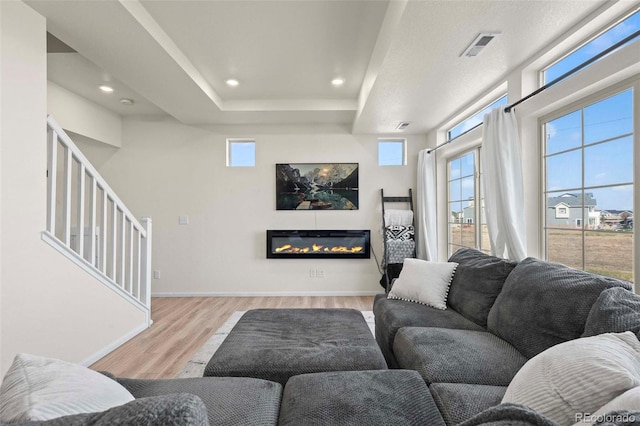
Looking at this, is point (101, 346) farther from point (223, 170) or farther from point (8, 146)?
point (223, 170)

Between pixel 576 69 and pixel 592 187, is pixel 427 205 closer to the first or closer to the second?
pixel 592 187

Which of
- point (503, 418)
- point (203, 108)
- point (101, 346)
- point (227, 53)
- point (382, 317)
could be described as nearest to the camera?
point (503, 418)

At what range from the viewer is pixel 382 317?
2.20 m

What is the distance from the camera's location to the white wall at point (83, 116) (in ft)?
11.3

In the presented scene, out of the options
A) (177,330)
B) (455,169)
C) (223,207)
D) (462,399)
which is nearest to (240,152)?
(223,207)

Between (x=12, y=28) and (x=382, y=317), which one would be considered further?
(x=382, y=317)

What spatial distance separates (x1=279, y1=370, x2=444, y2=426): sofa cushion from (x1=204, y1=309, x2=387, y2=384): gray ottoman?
0.55 ft

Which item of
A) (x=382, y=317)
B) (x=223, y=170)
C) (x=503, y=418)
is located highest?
(x=223, y=170)

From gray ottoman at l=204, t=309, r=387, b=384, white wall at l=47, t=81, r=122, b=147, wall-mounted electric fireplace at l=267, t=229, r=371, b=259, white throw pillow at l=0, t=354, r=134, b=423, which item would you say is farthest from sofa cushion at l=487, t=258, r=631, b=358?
white wall at l=47, t=81, r=122, b=147

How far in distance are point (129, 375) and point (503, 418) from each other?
8.49 feet

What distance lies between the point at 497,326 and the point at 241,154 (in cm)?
394

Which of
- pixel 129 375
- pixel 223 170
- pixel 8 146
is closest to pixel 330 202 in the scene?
pixel 223 170

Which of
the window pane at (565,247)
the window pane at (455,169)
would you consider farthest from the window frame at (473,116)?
the window pane at (565,247)

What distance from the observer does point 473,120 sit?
344 centimetres
